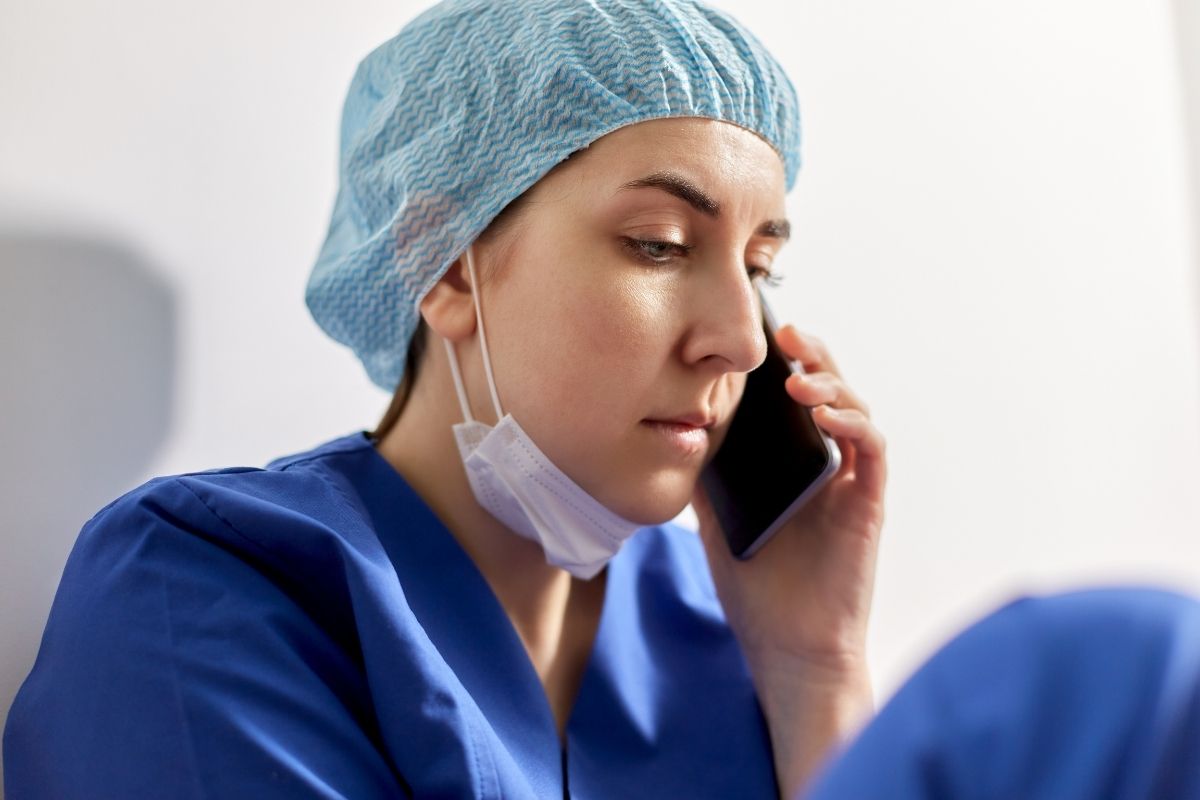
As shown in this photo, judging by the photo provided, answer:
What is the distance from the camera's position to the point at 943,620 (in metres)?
2.03

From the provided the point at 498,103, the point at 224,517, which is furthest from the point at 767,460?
the point at 224,517

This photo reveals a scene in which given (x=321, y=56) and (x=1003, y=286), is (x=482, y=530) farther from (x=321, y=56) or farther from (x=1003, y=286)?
(x=1003, y=286)

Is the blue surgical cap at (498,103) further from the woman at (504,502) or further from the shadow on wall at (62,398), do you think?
the shadow on wall at (62,398)

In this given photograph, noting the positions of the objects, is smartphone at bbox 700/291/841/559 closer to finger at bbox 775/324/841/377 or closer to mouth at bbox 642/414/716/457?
finger at bbox 775/324/841/377

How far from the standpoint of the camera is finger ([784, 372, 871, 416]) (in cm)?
124

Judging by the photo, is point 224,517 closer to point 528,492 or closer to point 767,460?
point 528,492

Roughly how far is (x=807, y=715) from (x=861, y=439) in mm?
298

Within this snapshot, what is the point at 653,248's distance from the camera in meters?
→ 1.05

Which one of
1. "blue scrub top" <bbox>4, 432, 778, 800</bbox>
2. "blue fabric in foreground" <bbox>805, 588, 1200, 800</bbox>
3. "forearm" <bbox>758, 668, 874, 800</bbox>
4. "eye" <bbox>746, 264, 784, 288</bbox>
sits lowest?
"forearm" <bbox>758, 668, 874, 800</bbox>

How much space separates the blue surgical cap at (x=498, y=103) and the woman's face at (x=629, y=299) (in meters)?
0.03

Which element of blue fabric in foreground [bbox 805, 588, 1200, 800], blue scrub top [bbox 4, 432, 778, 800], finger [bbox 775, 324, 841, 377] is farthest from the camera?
finger [bbox 775, 324, 841, 377]

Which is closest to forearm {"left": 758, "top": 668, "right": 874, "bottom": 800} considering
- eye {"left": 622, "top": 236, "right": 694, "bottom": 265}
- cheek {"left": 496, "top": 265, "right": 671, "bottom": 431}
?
cheek {"left": 496, "top": 265, "right": 671, "bottom": 431}

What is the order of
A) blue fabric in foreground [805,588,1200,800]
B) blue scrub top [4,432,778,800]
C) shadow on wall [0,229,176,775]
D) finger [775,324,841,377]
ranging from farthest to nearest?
finger [775,324,841,377] < shadow on wall [0,229,176,775] < blue scrub top [4,432,778,800] < blue fabric in foreground [805,588,1200,800]

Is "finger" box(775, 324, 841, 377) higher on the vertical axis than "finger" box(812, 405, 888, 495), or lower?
higher
